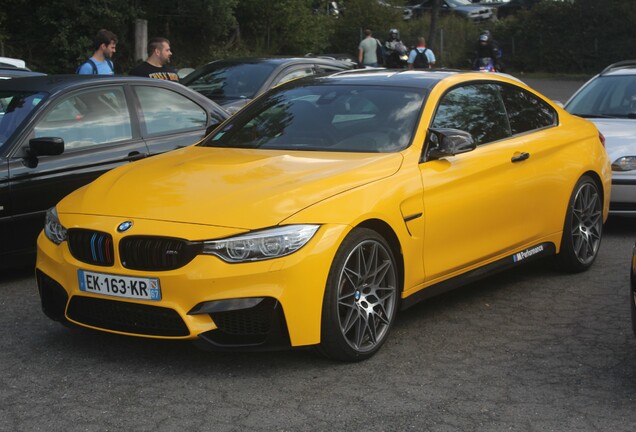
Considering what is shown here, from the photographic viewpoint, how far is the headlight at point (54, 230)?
5.63m

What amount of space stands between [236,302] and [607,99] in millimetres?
6906

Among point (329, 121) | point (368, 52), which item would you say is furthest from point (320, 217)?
point (368, 52)

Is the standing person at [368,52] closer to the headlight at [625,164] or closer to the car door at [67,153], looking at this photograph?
the headlight at [625,164]

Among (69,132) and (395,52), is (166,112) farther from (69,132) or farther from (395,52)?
(395,52)

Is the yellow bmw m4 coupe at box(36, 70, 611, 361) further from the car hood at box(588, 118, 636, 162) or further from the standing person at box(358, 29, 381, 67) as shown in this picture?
the standing person at box(358, 29, 381, 67)

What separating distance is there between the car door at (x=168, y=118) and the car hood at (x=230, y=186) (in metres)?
2.10

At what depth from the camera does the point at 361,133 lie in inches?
250

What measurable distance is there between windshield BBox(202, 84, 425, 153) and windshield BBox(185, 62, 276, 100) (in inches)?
217

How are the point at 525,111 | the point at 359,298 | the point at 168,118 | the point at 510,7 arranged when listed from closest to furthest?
the point at 359,298, the point at 525,111, the point at 168,118, the point at 510,7

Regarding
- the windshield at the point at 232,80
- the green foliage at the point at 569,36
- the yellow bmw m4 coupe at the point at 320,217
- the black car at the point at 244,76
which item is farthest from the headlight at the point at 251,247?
the green foliage at the point at 569,36

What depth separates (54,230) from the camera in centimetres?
576

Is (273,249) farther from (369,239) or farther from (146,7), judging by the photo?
(146,7)

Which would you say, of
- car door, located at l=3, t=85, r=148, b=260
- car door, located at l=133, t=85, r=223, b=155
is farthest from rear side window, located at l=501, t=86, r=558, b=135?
car door, located at l=3, t=85, r=148, b=260

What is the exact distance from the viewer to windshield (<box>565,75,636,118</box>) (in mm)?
10648
